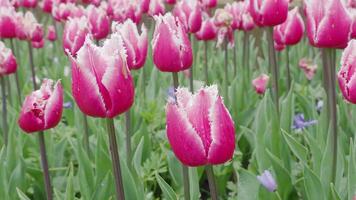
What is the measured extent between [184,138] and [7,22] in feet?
7.02

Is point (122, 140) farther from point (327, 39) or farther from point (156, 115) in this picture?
point (327, 39)

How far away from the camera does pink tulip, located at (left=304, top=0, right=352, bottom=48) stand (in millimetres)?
2027

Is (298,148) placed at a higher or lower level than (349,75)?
lower

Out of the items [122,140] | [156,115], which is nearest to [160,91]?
[156,115]

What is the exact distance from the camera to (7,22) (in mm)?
3275

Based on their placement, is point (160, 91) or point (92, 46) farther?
point (160, 91)

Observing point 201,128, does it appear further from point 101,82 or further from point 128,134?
point 128,134

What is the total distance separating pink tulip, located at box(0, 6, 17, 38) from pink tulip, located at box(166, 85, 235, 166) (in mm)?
2079

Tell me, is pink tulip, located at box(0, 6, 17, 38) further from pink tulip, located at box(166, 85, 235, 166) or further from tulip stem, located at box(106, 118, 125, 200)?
pink tulip, located at box(166, 85, 235, 166)

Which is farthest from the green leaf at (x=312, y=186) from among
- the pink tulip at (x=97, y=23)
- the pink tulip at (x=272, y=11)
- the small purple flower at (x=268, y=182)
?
the pink tulip at (x=97, y=23)

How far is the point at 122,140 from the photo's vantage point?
288 centimetres

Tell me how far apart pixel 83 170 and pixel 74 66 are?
1009mm

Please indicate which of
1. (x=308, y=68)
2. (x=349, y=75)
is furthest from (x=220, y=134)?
(x=308, y=68)

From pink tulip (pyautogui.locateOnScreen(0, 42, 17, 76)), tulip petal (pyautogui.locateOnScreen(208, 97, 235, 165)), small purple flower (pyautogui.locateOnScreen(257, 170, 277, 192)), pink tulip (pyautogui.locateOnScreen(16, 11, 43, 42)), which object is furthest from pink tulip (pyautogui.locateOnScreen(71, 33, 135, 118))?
pink tulip (pyautogui.locateOnScreen(16, 11, 43, 42))
